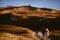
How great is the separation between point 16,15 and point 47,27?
1.80 m

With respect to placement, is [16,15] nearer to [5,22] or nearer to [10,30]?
[5,22]

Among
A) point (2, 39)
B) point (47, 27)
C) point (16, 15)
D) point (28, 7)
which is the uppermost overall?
point (28, 7)

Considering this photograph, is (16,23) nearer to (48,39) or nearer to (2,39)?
(48,39)

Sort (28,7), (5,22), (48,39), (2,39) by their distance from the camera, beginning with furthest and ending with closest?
(28,7) < (5,22) < (48,39) < (2,39)

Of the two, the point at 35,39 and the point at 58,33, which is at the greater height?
the point at 58,33

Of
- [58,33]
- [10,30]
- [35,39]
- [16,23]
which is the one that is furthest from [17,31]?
[58,33]

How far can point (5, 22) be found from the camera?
7.87 meters

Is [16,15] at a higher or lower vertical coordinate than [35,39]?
higher

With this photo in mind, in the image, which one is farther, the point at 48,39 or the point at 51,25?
the point at 51,25

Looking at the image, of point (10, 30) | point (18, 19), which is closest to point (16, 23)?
point (18, 19)

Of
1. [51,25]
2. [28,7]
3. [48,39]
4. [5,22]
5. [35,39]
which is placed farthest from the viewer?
[28,7]

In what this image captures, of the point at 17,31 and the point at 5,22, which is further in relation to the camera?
the point at 5,22

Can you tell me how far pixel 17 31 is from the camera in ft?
20.9

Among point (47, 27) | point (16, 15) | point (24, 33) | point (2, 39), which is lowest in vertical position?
point (2, 39)
